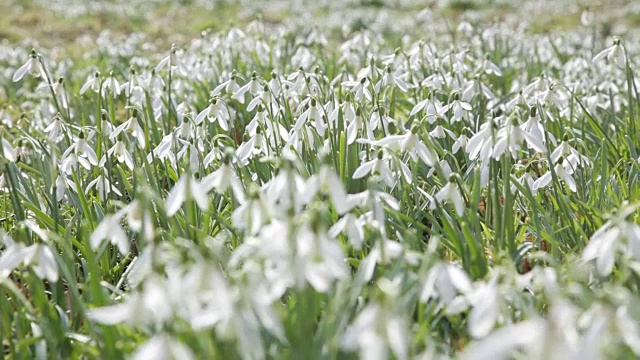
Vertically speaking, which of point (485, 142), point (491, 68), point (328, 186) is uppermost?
point (328, 186)

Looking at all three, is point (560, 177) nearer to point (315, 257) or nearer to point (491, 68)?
point (491, 68)

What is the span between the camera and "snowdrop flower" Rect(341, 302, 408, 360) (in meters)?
1.05

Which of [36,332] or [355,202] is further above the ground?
[355,202]

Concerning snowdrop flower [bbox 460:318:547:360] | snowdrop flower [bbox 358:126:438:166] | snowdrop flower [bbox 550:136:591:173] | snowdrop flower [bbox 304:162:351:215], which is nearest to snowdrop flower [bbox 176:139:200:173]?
snowdrop flower [bbox 358:126:438:166]

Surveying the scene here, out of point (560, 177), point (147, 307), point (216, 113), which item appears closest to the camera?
point (147, 307)

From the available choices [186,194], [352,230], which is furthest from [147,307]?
[352,230]

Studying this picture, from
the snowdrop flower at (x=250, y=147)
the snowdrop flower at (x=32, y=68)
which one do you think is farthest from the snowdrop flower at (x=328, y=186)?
the snowdrop flower at (x=32, y=68)

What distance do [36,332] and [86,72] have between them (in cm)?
454

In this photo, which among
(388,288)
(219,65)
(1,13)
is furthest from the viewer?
(1,13)

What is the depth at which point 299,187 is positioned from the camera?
147cm

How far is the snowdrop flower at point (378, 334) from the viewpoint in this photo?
105 cm

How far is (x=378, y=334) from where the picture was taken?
42.1 inches

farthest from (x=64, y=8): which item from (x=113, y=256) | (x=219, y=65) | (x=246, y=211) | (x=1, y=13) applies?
(x=246, y=211)

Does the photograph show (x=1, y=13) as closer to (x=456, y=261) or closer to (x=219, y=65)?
(x=219, y=65)
